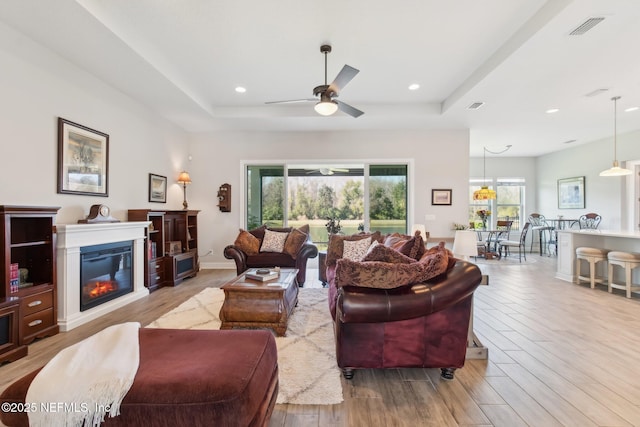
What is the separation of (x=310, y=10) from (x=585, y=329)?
4.34 m

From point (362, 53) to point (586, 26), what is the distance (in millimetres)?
2189

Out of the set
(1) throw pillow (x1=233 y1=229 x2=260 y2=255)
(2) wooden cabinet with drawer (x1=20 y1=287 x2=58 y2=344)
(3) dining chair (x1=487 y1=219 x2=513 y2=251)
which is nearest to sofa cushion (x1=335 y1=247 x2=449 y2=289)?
(2) wooden cabinet with drawer (x1=20 y1=287 x2=58 y2=344)

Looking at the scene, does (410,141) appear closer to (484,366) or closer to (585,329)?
(585,329)

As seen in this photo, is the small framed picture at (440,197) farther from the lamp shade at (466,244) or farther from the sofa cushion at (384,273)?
the sofa cushion at (384,273)

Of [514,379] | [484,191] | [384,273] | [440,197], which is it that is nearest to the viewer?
[384,273]

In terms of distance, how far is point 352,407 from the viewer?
184 centimetres

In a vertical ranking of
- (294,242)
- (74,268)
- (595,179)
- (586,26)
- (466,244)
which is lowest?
(74,268)

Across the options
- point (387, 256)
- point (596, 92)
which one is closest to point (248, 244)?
point (387, 256)

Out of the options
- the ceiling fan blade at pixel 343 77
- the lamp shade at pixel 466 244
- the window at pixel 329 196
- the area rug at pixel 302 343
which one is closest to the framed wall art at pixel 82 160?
the area rug at pixel 302 343

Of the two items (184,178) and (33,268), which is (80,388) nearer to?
(33,268)

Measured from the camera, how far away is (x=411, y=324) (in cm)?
201

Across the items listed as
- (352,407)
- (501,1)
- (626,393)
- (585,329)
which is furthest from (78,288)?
(585,329)

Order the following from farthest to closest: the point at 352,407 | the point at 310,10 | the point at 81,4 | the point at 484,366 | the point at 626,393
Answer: the point at 310,10 < the point at 81,4 < the point at 484,366 < the point at 626,393 < the point at 352,407

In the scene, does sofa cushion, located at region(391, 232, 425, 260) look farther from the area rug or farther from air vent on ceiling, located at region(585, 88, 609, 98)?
air vent on ceiling, located at region(585, 88, 609, 98)
